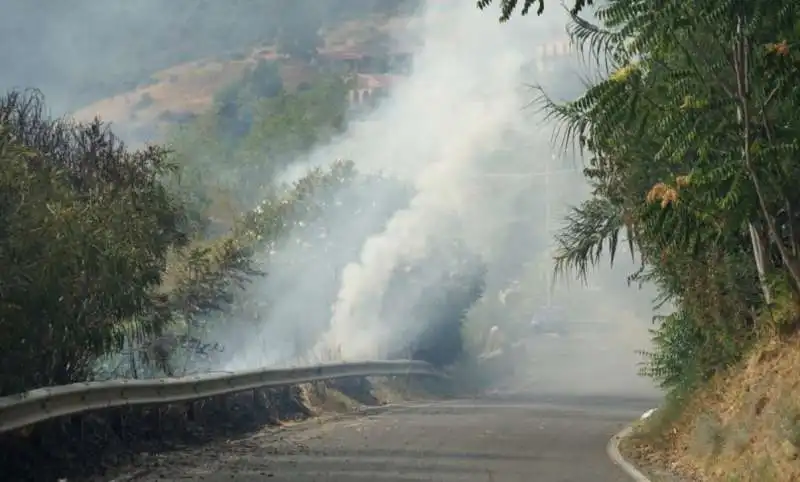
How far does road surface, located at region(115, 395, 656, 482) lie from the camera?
13.2 meters

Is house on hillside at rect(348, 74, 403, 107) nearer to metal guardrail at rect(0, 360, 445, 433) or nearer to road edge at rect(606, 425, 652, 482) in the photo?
metal guardrail at rect(0, 360, 445, 433)

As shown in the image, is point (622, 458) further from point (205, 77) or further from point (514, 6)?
point (205, 77)

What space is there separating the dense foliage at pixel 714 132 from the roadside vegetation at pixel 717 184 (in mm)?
22

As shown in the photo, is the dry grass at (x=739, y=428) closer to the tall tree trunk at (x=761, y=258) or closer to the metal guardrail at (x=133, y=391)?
the tall tree trunk at (x=761, y=258)

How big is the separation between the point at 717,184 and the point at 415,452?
4851 mm

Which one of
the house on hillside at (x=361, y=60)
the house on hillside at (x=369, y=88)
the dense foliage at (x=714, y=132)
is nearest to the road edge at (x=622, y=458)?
the dense foliage at (x=714, y=132)

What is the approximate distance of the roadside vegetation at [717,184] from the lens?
12.6 meters

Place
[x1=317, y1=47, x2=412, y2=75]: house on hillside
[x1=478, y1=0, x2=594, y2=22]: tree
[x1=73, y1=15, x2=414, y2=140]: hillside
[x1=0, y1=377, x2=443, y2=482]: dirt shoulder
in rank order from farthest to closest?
[x1=73, y1=15, x2=414, y2=140]: hillside
[x1=317, y1=47, x2=412, y2=75]: house on hillside
[x1=0, y1=377, x2=443, y2=482]: dirt shoulder
[x1=478, y1=0, x2=594, y2=22]: tree

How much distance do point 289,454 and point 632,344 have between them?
47584mm

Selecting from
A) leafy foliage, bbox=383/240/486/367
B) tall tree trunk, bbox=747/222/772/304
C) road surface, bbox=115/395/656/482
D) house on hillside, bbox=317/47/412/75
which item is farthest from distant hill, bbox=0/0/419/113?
tall tree trunk, bbox=747/222/772/304

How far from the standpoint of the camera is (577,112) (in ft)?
48.2

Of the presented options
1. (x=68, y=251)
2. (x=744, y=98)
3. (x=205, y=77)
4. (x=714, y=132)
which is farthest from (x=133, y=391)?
(x=205, y=77)

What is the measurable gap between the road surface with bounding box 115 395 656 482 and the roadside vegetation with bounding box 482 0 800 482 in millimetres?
1322

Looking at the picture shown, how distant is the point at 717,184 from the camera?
13070mm
